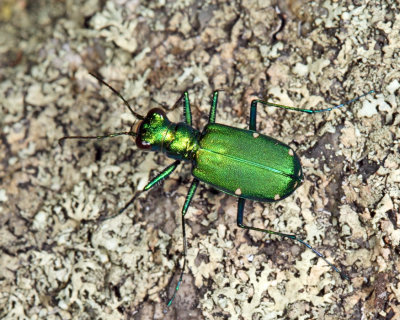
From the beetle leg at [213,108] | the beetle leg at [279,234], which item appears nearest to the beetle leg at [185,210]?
the beetle leg at [279,234]

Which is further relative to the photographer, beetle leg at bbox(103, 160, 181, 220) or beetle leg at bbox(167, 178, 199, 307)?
beetle leg at bbox(103, 160, 181, 220)

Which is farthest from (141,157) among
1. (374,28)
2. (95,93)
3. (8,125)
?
(374,28)

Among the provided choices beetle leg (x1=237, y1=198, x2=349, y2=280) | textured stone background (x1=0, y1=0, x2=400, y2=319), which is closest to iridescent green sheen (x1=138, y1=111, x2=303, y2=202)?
beetle leg (x1=237, y1=198, x2=349, y2=280)

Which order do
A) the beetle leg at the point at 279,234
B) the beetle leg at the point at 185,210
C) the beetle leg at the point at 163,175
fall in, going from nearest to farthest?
the beetle leg at the point at 279,234, the beetle leg at the point at 185,210, the beetle leg at the point at 163,175

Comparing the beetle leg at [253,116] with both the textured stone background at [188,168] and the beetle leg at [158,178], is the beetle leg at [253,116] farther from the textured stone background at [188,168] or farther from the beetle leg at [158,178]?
the beetle leg at [158,178]

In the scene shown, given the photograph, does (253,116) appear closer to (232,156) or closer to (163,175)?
(232,156)

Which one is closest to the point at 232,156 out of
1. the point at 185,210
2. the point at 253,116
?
the point at 253,116

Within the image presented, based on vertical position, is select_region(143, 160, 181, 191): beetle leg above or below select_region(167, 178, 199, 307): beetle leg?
above

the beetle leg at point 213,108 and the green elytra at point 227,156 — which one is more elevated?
the beetle leg at point 213,108

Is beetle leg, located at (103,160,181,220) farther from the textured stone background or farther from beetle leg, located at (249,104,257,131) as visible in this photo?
beetle leg, located at (249,104,257,131)
